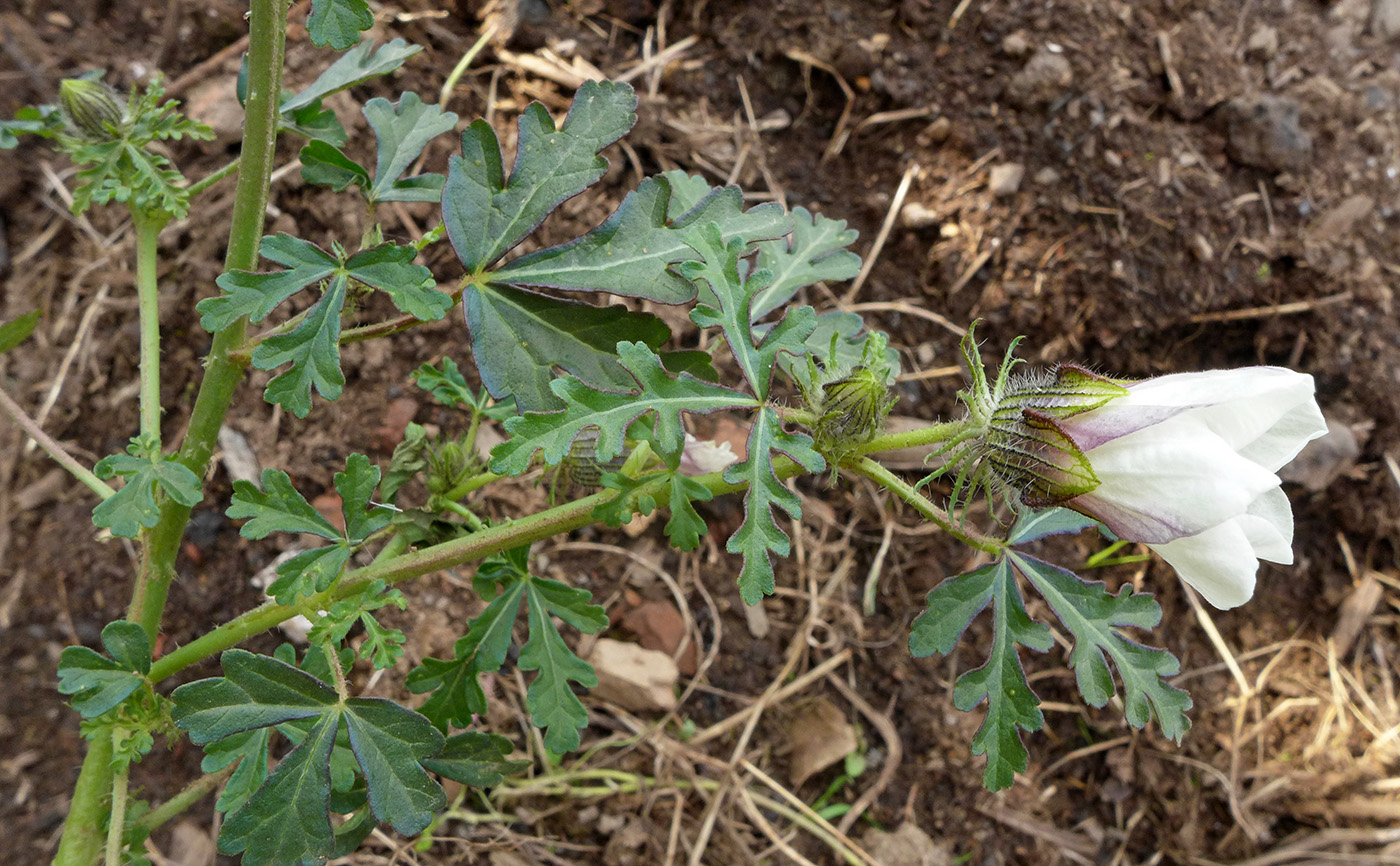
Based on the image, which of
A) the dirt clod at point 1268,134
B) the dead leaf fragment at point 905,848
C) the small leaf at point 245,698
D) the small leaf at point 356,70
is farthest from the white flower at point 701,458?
the dirt clod at point 1268,134

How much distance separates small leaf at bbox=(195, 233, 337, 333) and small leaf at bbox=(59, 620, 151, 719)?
0.52 meters

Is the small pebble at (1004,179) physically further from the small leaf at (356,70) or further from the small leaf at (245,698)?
the small leaf at (245,698)

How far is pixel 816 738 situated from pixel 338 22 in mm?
2221

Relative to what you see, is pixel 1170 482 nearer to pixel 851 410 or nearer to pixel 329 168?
pixel 851 410

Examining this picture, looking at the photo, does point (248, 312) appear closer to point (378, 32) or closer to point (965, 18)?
point (378, 32)

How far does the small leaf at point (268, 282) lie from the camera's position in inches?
56.1

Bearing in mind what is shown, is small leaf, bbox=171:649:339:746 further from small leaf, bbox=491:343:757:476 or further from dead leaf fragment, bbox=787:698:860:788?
dead leaf fragment, bbox=787:698:860:788

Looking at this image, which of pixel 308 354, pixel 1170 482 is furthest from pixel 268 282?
pixel 1170 482

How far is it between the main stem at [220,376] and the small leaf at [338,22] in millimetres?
129

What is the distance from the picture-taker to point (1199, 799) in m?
2.97

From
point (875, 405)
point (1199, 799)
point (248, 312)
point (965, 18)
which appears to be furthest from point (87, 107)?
point (1199, 799)

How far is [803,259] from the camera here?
1982mm

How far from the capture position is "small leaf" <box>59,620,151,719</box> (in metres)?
1.49

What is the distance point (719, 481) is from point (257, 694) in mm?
825
